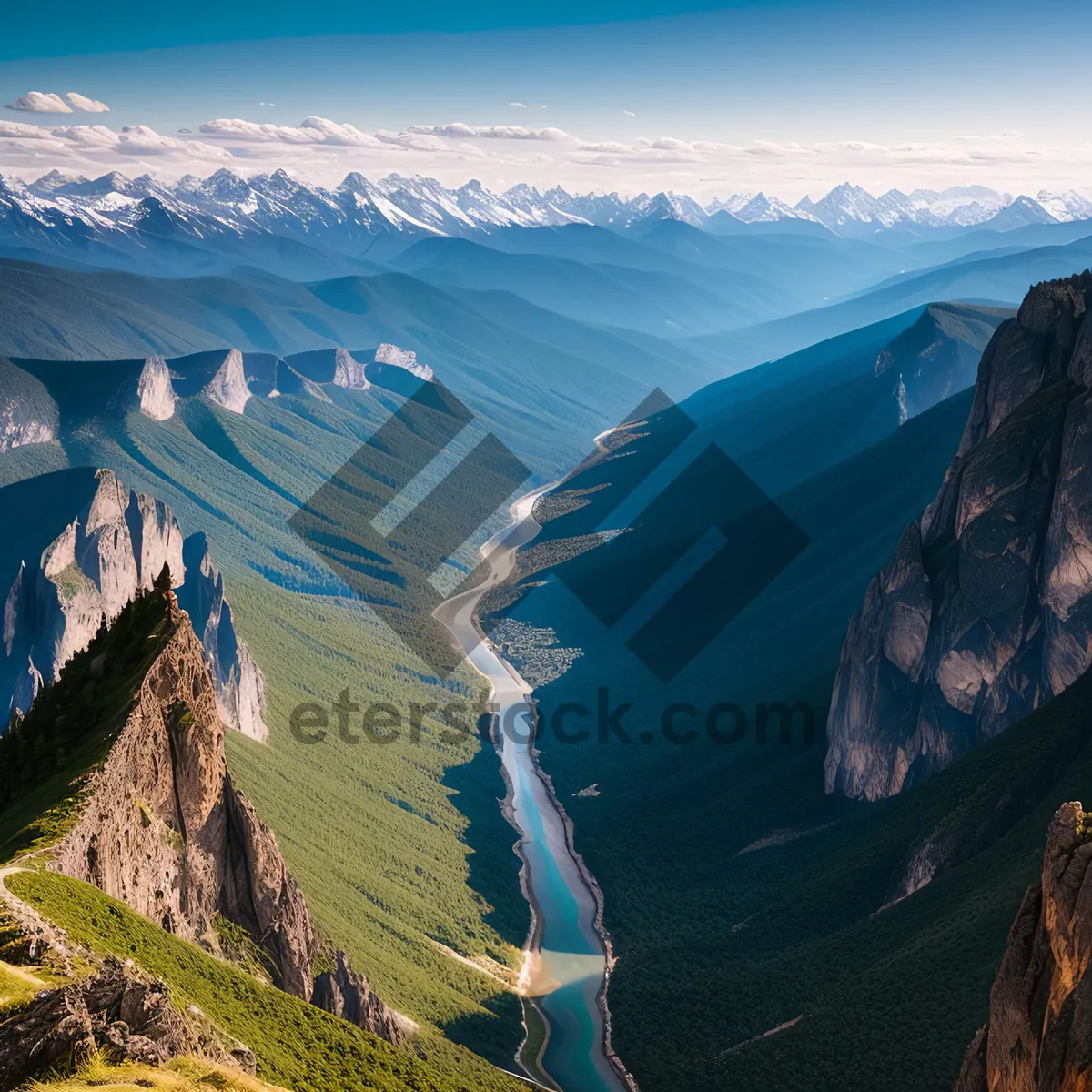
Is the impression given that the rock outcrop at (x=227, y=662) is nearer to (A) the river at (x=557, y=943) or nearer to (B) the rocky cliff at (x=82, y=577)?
(B) the rocky cliff at (x=82, y=577)

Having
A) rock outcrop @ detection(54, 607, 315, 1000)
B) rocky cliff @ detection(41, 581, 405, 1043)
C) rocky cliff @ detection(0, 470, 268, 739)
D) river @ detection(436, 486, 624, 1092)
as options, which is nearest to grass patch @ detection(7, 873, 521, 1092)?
rocky cliff @ detection(41, 581, 405, 1043)

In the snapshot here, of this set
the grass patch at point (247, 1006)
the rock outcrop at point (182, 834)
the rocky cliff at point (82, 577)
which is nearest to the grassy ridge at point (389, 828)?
the rocky cliff at point (82, 577)

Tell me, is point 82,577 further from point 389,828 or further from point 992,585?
point 992,585

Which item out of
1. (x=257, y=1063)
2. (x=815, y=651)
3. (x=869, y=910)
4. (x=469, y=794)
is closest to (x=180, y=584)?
(x=469, y=794)

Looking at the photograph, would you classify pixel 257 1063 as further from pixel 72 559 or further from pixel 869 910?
pixel 72 559

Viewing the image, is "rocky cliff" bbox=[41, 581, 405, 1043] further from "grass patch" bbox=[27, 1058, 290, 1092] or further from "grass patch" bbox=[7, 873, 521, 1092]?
"grass patch" bbox=[27, 1058, 290, 1092]

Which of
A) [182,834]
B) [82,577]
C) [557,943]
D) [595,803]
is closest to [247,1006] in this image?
[182,834]
